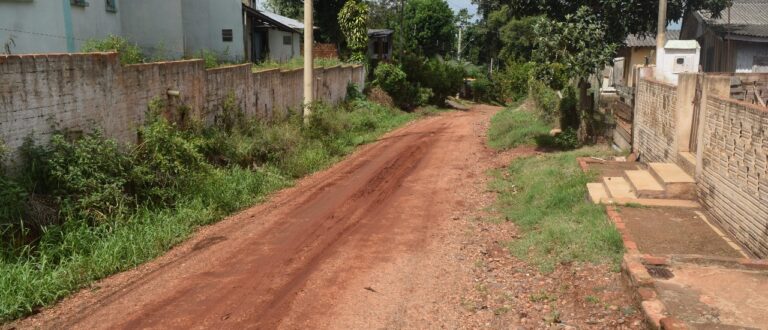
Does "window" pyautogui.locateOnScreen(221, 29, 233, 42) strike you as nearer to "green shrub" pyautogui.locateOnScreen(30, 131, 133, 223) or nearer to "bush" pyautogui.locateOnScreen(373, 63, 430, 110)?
"bush" pyautogui.locateOnScreen(373, 63, 430, 110)

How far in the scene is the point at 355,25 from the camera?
29.1 m

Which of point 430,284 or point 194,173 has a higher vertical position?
point 194,173

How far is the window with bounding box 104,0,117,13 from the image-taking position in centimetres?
1669

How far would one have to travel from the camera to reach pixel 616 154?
14.2 m

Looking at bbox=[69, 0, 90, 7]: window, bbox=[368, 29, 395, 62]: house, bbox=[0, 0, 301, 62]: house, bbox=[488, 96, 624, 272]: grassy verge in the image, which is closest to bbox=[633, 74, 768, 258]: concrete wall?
bbox=[488, 96, 624, 272]: grassy verge

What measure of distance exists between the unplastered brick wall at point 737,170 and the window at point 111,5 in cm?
1466

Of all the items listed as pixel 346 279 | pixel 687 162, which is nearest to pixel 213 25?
pixel 687 162

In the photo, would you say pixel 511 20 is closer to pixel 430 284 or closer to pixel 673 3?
pixel 673 3

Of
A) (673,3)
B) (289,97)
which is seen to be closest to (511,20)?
(673,3)

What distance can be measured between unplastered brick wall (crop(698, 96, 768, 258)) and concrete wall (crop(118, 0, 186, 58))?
1573 cm

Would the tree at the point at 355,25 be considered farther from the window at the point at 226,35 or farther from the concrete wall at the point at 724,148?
the concrete wall at the point at 724,148

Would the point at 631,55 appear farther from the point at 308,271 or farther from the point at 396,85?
the point at 308,271

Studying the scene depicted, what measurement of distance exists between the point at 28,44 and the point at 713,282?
1286cm

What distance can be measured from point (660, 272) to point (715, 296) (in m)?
0.65
